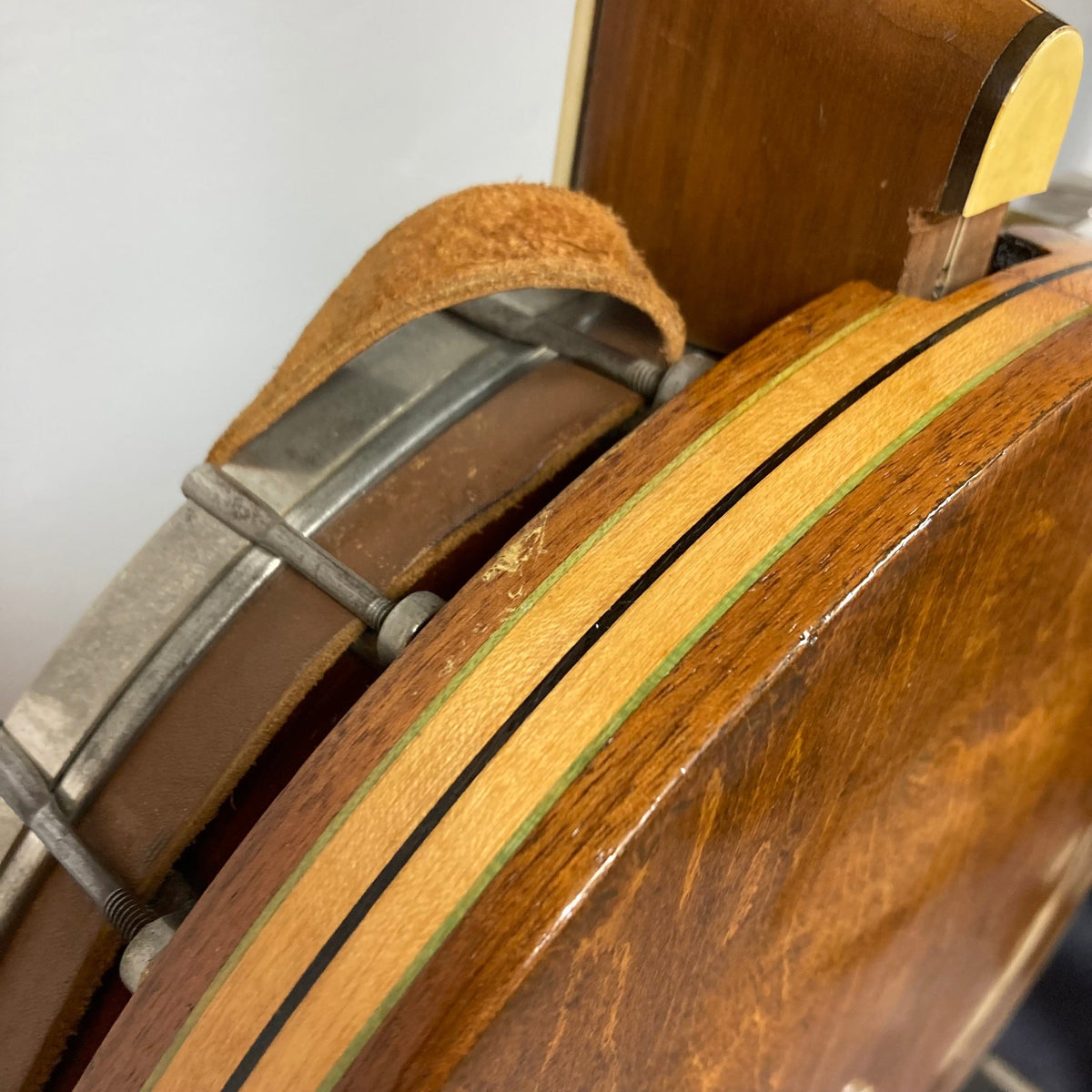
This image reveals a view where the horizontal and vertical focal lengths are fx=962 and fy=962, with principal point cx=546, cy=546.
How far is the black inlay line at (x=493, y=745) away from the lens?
0.37 m

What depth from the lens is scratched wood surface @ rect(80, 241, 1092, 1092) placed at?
0.35 m

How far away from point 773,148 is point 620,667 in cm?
34

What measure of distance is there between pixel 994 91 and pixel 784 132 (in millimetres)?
114

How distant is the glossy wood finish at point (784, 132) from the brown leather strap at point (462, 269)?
0.30ft

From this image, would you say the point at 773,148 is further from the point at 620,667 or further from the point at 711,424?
the point at 620,667

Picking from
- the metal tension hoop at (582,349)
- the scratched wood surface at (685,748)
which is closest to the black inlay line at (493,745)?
the scratched wood surface at (685,748)

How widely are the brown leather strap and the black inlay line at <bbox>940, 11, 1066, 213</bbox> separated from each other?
0.54 ft

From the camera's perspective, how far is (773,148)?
21.9 inches

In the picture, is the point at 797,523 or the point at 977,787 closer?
the point at 797,523

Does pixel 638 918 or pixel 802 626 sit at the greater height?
pixel 802 626

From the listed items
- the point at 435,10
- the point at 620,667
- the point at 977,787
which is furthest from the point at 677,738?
the point at 435,10

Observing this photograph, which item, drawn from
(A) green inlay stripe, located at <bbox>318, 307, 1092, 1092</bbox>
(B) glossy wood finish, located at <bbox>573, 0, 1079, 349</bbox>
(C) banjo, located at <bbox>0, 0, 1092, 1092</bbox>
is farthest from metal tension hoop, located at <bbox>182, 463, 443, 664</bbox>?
(B) glossy wood finish, located at <bbox>573, 0, 1079, 349</bbox>

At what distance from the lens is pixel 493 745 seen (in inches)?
15.0

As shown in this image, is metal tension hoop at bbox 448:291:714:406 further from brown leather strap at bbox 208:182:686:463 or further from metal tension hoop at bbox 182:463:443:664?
metal tension hoop at bbox 182:463:443:664
